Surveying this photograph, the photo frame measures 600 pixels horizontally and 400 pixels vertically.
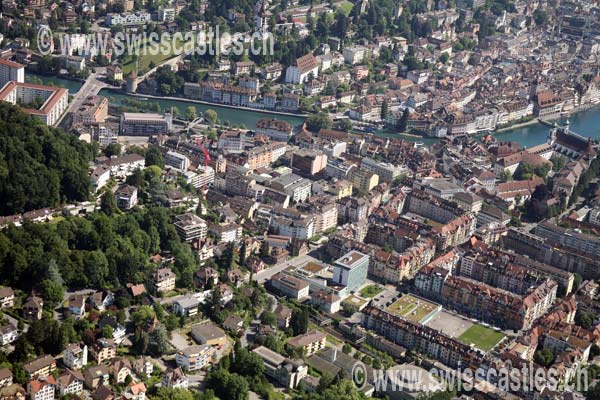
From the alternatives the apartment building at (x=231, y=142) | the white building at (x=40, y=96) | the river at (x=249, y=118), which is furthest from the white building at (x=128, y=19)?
the apartment building at (x=231, y=142)

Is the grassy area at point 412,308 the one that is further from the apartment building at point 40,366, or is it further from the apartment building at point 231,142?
the apartment building at point 231,142

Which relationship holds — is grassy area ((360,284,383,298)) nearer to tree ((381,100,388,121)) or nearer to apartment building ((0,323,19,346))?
apartment building ((0,323,19,346))

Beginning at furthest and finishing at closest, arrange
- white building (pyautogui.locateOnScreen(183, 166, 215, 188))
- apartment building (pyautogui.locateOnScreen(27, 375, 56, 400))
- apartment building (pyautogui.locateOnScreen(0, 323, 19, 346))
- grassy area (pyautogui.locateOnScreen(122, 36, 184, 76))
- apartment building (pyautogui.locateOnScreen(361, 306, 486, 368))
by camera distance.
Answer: grassy area (pyautogui.locateOnScreen(122, 36, 184, 76)) < white building (pyautogui.locateOnScreen(183, 166, 215, 188)) < apartment building (pyautogui.locateOnScreen(361, 306, 486, 368)) < apartment building (pyautogui.locateOnScreen(0, 323, 19, 346)) < apartment building (pyautogui.locateOnScreen(27, 375, 56, 400))

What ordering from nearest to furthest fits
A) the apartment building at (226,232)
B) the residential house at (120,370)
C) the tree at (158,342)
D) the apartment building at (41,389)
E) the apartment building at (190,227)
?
the apartment building at (41,389) → the residential house at (120,370) → the tree at (158,342) → the apartment building at (190,227) → the apartment building at (226,232)

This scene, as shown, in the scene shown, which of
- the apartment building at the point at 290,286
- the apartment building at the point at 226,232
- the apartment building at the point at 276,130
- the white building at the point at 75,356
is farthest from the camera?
the apartment building at the point at 276,130

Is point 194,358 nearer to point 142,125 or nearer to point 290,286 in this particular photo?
Answer: point 290,286

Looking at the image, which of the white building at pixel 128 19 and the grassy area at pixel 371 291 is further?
the white building at pixel 128 19

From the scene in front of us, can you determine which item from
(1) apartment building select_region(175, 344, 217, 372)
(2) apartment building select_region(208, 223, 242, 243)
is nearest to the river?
(2) apartment building select_region(208, 223, 242, 243)
